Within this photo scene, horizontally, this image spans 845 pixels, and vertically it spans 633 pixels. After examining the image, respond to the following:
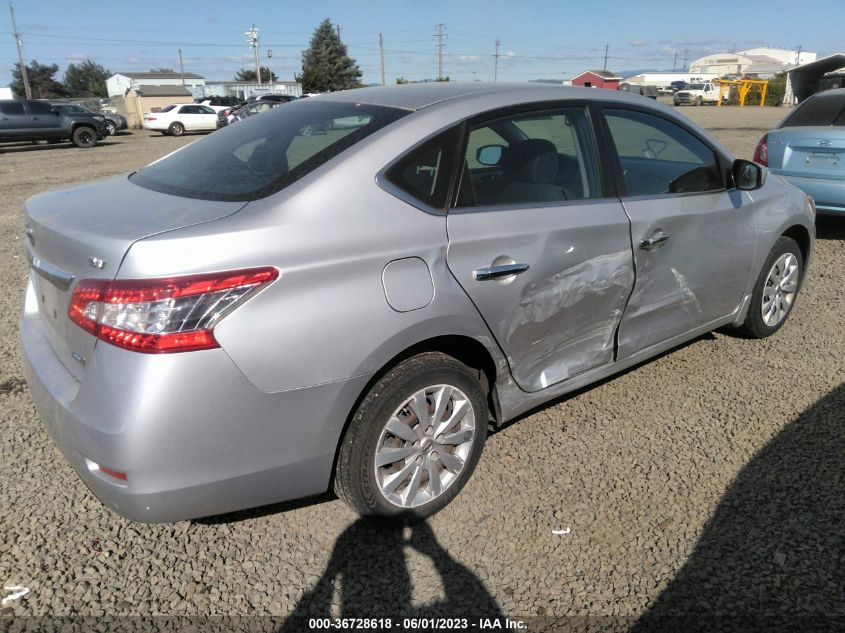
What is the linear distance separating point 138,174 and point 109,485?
155cm

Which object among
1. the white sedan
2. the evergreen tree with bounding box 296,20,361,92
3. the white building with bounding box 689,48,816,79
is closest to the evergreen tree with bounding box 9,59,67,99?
the evergreen tree with bounding box 296,20,361,92

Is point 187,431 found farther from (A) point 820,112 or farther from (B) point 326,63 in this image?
(B) point 326,63

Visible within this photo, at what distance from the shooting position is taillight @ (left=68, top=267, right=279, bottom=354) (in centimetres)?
197

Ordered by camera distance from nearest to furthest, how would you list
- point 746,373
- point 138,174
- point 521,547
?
point 521,547 < point 138,174 < point 746,373

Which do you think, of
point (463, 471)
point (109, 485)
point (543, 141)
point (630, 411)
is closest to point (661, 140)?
point (543, 141)

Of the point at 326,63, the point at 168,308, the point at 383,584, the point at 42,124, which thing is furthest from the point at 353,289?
the point at 326,63

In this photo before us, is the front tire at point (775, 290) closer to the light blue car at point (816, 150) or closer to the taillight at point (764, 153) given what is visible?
the light blue car at point (816, 150)

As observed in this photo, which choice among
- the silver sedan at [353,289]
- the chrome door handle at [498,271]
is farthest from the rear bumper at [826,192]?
the chrome door handle at [498,271]

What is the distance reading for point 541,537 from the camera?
2639 millimetres

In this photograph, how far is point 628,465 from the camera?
312 centimetres

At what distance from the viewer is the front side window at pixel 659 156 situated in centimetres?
330

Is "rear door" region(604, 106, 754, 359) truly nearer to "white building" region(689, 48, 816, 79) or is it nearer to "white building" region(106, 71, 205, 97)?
"white building" region(689, 48, 816, 79)

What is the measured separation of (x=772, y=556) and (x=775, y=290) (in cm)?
241

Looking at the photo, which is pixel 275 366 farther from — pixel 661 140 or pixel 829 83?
pixel 829 83
